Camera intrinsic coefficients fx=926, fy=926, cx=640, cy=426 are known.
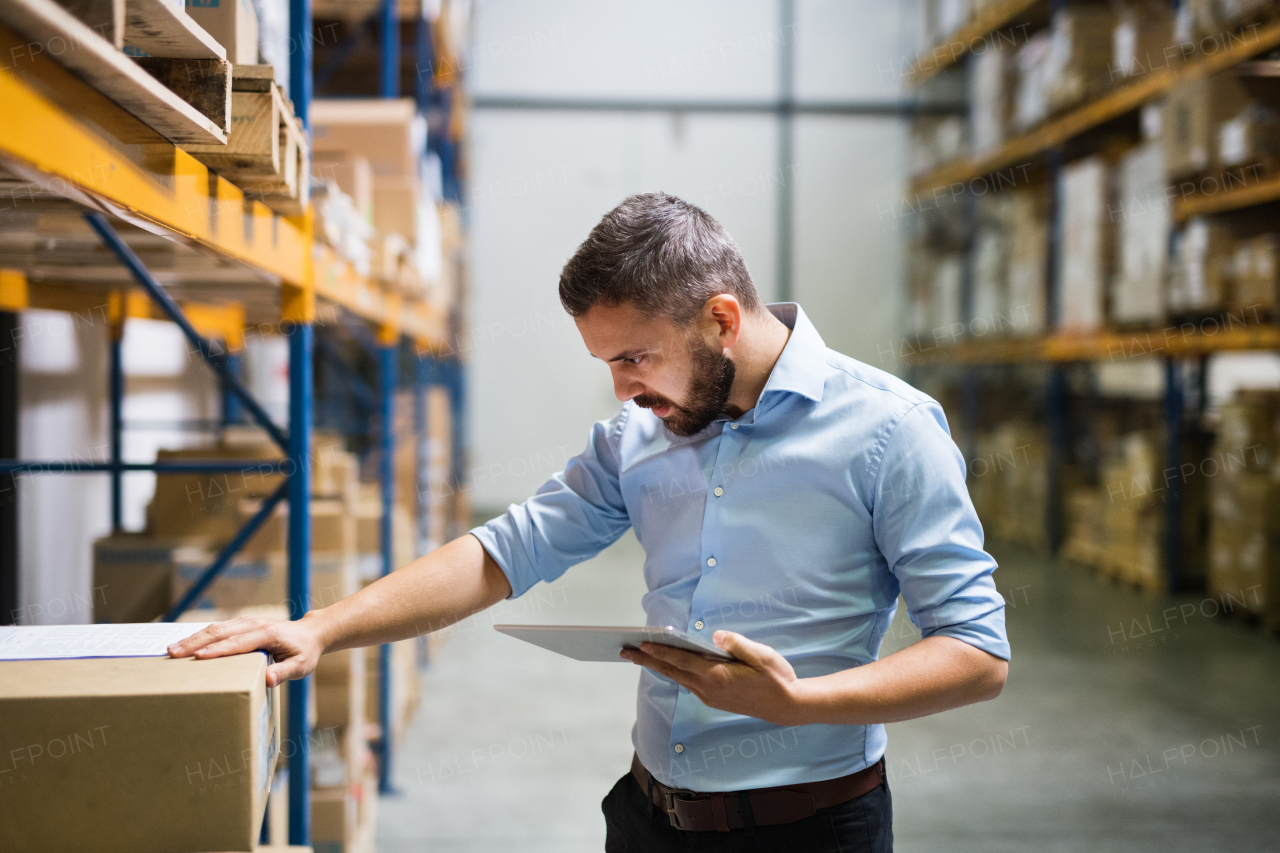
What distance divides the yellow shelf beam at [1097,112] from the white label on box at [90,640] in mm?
6292

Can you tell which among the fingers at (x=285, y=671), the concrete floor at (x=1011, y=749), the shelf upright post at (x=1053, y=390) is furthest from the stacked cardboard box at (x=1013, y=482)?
the fingers at (x=285, y=671)

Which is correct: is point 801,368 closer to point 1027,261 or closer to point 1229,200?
point 1229,200

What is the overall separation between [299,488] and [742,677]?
1.39m

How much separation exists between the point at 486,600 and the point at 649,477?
0.39 metres

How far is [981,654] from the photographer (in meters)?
1.37

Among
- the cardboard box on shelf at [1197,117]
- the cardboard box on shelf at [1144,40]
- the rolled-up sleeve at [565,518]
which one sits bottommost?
the rolled-up sleeve at [565,518]

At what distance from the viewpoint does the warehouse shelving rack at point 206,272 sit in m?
1.05

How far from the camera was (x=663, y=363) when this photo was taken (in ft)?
5.19

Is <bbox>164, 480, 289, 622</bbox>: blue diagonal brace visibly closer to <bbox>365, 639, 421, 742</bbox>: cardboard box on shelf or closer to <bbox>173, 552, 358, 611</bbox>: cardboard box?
<bbox>173, 552, 358, 611</bbox>: cardboard box

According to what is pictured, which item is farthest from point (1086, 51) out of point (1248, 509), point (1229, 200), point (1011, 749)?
point (1011, 749)

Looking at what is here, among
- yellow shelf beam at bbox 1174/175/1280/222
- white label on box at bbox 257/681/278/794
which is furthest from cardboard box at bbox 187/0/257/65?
yellow shelf beam at bbox 1174/175/1280/222

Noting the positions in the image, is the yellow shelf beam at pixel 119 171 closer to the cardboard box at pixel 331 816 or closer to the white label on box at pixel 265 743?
the white label on box at pixel 265 743

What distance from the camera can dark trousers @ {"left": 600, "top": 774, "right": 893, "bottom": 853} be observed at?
155cm

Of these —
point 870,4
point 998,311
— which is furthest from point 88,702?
point 870,4
